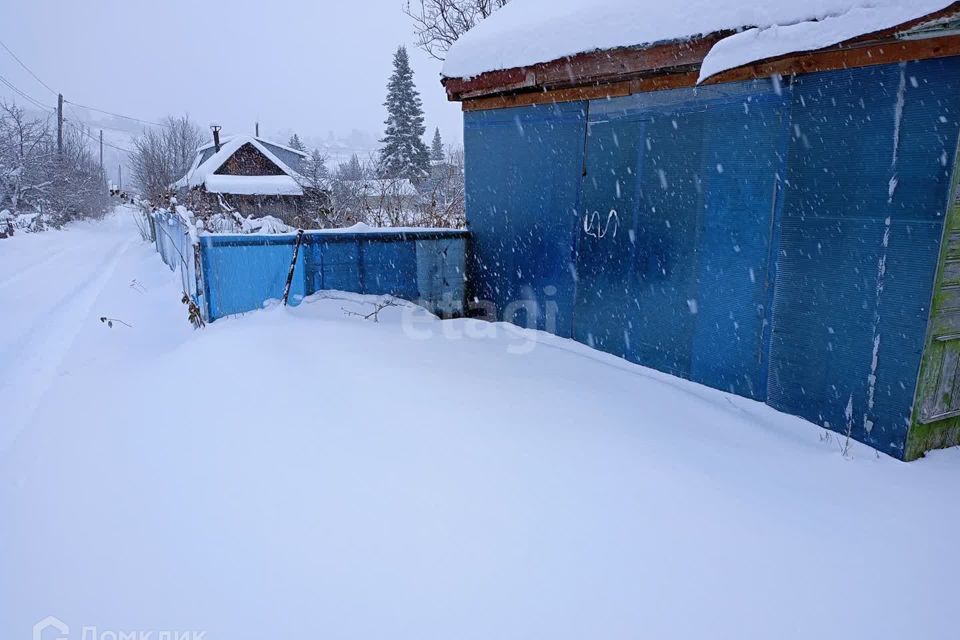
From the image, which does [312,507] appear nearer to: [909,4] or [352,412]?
[352,412]

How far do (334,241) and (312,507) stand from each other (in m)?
4.47

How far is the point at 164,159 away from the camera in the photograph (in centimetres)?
3844

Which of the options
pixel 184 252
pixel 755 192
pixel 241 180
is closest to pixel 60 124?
pixel 241 180

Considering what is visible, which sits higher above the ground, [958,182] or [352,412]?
[958,182]

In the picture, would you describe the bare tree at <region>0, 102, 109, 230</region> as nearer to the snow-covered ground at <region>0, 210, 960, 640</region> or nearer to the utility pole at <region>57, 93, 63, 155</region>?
the utility pole at <region>57, 93, 63, 155</region>

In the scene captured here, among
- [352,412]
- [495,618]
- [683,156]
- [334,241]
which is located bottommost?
[495,618]

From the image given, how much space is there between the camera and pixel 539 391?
15.9 ft

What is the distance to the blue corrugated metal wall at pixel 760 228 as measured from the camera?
12.1 feet

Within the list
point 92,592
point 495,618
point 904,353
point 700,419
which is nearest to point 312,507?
point 92,592

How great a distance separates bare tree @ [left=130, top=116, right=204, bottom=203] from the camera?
34.1 metres

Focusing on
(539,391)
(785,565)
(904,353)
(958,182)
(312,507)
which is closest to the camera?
(785,565)

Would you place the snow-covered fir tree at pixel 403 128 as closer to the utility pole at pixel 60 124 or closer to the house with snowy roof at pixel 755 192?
the utility pole at pixel 60 124

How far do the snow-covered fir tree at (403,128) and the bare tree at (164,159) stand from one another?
43.0ft

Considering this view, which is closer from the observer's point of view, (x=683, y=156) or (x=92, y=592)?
(x=92, y=592)
